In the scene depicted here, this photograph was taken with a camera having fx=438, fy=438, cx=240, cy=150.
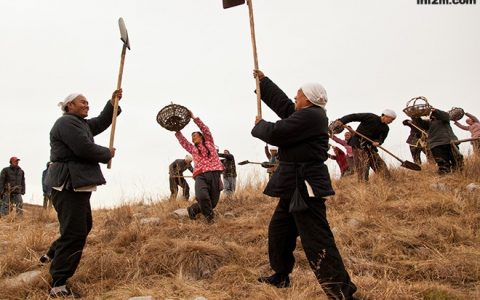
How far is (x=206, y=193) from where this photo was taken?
6531mm

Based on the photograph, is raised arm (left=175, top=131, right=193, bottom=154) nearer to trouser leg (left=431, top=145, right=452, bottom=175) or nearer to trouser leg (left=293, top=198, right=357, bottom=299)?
trouser leg (left=293, top=198, right=357, bottom=299)

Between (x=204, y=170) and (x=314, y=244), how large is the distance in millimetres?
3669

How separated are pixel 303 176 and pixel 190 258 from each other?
1.81 meters

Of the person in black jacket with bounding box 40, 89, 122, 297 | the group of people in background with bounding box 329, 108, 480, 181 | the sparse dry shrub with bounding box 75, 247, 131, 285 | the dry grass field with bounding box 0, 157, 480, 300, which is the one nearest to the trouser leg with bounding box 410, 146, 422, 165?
the group of people in background with bounding box 329, 108, 480, 181

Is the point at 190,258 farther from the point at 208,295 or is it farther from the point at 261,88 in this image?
the point at 261,88

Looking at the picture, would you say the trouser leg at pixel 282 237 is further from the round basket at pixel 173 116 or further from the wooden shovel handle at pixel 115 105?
the round basket at pixel 173 116

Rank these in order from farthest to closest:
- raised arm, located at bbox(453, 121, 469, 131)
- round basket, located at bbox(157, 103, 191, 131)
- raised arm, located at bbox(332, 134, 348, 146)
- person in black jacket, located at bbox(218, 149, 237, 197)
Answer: person in black jacket, located at bbox(218, 149, 237, 197)
raised arm, located at bbox(453, 121, 469, 131)
raised arm, located at bbox(332, 134, 348, 146)
round basket, located at bbox(157, 103, 191, 131)

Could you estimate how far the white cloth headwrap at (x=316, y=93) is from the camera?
3.53 meters

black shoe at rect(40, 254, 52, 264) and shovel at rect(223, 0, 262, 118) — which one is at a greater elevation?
shovel at rect(223, 0, 262, 118)

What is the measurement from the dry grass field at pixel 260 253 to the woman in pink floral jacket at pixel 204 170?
317mm

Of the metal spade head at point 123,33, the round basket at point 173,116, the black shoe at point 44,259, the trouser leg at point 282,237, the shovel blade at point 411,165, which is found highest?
the metal spade head at point 123,33

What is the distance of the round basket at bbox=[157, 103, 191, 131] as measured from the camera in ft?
22.9

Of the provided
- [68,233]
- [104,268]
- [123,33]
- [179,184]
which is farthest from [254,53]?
[179,184]

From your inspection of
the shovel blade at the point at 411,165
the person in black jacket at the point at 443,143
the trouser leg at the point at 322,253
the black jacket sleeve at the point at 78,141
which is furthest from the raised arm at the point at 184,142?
the person in black jacket at the point at 443,143
